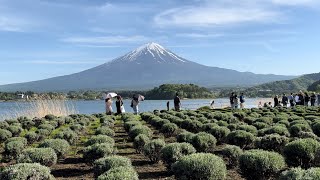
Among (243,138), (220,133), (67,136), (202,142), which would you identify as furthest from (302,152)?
(67,136)

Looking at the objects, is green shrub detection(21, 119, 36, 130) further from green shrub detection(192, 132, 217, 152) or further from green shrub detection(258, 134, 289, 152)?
green shrub detection(258, 134, 289, 152)

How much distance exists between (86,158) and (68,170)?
0.77 m

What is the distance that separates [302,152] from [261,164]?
1.86 meters

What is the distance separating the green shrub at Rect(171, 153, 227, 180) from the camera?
30.1ft

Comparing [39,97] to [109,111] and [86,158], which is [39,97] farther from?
[86,158]

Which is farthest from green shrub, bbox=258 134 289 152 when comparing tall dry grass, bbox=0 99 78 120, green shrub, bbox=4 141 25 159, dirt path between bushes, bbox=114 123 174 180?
tall dry grass, bbox=0 99 78 120

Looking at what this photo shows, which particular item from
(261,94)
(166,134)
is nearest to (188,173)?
(166,134)

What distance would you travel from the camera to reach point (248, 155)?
1016 cm

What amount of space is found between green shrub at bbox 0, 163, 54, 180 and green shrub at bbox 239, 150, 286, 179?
448cm

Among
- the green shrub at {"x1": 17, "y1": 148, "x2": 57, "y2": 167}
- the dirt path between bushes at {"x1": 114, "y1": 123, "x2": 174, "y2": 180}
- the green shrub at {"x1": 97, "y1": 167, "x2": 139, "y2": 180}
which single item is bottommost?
the dirt path between bushes at {"x1": 114, "y1": 123, "x2": 174, "y2": 180}

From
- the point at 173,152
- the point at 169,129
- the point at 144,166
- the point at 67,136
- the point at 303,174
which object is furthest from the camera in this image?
the point at 169,129

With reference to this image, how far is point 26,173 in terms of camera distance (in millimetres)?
9016

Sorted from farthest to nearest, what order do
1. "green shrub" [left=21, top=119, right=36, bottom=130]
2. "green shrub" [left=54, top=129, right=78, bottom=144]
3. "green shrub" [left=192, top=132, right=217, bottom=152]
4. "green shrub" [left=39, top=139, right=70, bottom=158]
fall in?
"green shrub" [left=21, top=119, right=36, bottom=130]
"green shrub" [left=54, top=129, right=78, bottom=144]
"green shrub" [left=192, top=132, right=217, bottom=152]
"green shrub" [left=39, top=139, right=70, bottom=158]

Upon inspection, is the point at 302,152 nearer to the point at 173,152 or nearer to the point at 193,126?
the point at 173,152
